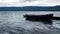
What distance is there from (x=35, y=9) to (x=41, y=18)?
11.5 meters

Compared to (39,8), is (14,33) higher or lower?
higher

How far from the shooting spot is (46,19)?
264 inches

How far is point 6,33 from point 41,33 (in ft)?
3.42

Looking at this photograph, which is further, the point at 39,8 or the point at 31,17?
the point at 39,8

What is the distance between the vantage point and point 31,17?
7152mm

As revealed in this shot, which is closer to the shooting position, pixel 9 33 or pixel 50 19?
pixel 9 33

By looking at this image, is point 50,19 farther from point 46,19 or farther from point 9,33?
point 9,33

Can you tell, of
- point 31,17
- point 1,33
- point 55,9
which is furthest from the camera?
point 55,9

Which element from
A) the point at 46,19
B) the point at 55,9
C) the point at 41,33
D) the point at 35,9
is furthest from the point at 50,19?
the point at 35,9

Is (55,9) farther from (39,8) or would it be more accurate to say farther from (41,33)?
(41,33)

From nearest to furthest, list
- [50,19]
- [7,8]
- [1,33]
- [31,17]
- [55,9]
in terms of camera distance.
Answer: [1,33] → [50,19] → [31,17] → [55,9] → [7,8]

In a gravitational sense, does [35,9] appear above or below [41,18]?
below

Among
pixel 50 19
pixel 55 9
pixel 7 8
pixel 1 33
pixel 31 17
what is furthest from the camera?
pixel 7 8

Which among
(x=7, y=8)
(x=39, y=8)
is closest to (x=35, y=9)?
(x=39, y=8)
